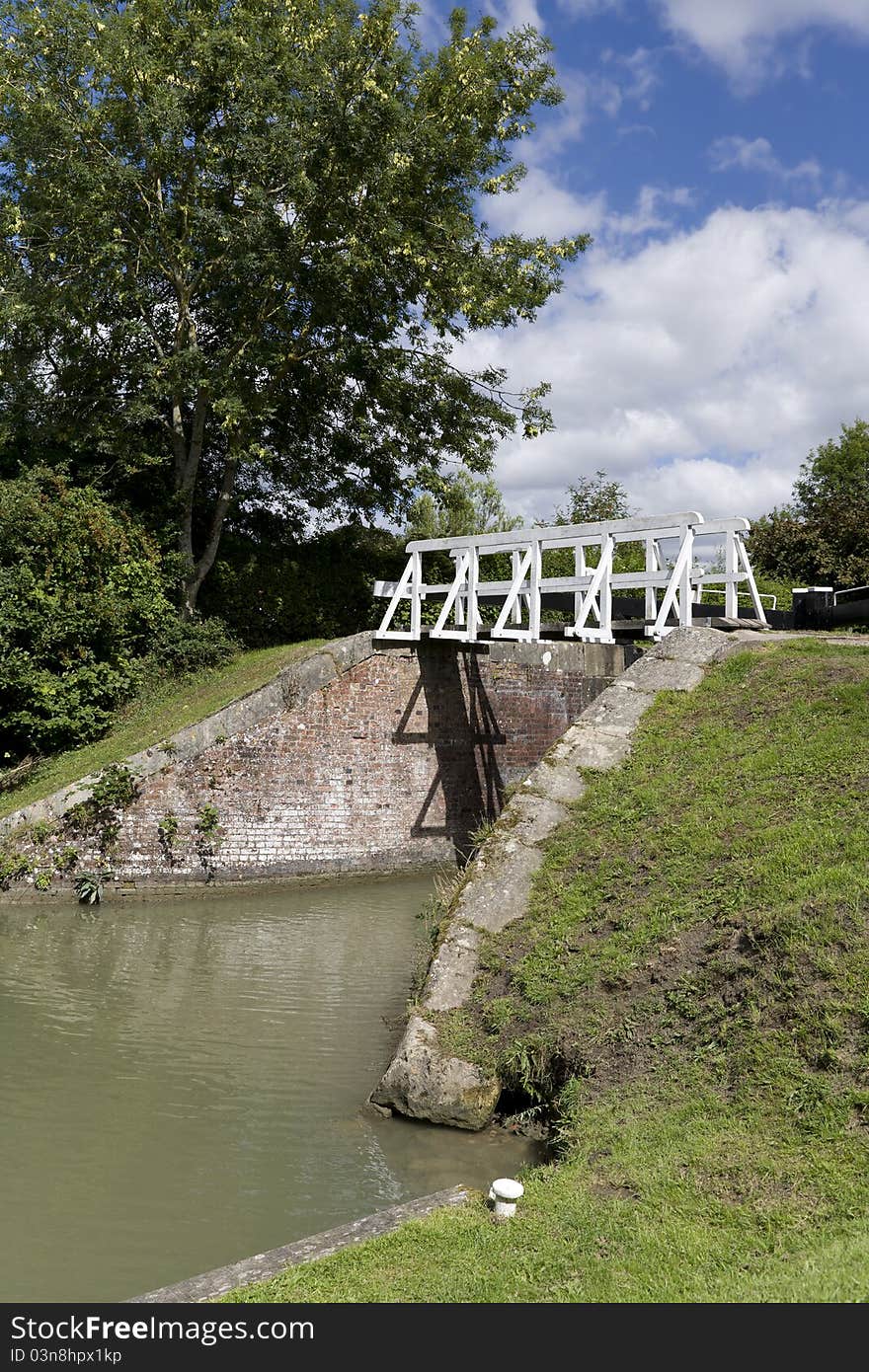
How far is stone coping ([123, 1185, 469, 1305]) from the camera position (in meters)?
4.11

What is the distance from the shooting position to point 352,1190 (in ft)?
18.0

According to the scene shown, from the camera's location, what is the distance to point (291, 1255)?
440 centimetres

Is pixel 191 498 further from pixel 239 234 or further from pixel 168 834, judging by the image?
pixel 168 834

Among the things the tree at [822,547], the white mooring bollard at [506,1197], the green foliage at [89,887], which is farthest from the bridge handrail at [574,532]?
the tree at [822,547]

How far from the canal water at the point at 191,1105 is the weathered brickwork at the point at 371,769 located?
223 cm

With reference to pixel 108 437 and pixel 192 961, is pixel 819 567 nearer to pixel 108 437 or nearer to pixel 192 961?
pixel 108 437

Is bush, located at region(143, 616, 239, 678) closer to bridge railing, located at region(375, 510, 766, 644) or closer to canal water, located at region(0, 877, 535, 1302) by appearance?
bridge railing, located at region(375, 510, 766, 644)

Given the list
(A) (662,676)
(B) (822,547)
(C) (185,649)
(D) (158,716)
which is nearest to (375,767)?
(D) (158,716)

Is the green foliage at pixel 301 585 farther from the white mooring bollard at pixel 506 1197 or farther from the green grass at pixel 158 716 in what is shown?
the white mooring bollard at pixel 506 1197

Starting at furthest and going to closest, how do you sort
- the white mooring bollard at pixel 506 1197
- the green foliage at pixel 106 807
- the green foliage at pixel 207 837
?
the green foliage at pixel 207 837
the green foliage at pixel 106 807
the white mooring bollard at pixel 506 1197

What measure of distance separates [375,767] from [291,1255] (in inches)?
440

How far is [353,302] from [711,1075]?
16.0 m

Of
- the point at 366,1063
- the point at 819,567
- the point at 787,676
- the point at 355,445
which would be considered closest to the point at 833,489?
the point at 819,567

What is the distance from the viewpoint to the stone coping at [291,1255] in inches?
162
